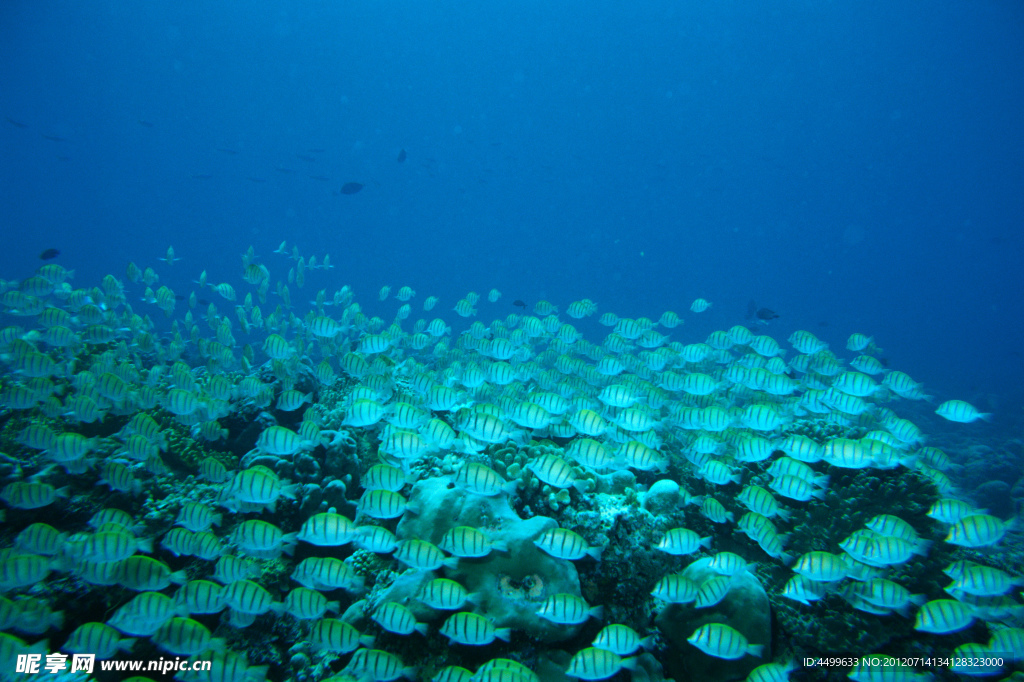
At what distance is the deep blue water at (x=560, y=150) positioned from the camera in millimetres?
83188

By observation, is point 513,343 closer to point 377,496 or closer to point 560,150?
point 377,496

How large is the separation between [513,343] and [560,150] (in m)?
118

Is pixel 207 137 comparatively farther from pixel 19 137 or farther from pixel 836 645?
pixel 836 645

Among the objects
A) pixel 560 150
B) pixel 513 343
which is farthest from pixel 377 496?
pixel 560 150

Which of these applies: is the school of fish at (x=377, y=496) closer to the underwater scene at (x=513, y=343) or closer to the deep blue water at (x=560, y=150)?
the underwater scene at (x=513, y=343)

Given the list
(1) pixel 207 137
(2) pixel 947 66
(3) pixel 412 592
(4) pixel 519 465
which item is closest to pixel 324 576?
(3) pixel 412 592

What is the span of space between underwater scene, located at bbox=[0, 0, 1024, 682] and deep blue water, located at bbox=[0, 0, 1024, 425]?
3.43 ft

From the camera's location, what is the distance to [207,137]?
371ft

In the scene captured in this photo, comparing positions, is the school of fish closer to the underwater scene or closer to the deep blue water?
the underwater scene

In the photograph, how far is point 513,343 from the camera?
405 inches

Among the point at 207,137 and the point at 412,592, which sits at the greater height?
the point at 207,137

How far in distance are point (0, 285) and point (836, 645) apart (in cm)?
1689

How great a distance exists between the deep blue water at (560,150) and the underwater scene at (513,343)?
3.43ft

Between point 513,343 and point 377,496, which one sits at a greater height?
point 513,343
